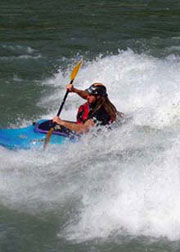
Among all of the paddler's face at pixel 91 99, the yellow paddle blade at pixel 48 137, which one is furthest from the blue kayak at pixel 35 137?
the paddler's face at pixel 91 99

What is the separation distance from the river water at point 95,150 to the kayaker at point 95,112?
24cm

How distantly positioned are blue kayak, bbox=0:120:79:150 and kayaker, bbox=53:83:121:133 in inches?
7.4

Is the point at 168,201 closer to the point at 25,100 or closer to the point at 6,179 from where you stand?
the point at 6,179

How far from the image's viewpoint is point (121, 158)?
866 centimetres

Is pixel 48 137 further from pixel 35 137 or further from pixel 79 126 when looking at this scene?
pixel 79 126

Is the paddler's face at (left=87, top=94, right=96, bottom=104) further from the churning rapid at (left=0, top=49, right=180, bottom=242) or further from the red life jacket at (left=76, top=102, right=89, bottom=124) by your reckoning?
the churning rapid at (left=0, top=49, right=180, bottom=242)

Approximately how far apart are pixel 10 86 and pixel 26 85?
0.33m

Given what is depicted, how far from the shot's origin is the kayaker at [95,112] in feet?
28.3

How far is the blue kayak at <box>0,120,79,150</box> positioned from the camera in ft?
28.7

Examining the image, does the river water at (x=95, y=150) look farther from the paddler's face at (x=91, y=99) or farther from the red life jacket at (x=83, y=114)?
the paddler's face at (x=91, y=99)

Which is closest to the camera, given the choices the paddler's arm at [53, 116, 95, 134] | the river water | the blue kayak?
the river water

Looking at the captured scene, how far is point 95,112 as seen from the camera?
8719 millimetres

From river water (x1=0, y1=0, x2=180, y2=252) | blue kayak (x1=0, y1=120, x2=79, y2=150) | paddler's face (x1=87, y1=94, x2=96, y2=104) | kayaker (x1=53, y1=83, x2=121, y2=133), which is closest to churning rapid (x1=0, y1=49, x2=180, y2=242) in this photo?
river water (x1=0, y1=0, x2=180, y2=252)

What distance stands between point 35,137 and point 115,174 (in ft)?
4.82
